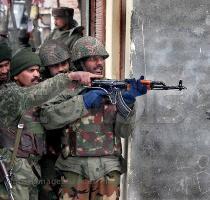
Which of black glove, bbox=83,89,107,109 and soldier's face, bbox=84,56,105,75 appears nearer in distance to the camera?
black glove, bbox=83,89,107,109

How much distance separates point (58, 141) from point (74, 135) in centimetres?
49

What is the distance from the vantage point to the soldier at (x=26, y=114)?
15.5ft

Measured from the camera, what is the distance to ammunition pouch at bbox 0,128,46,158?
4.81 metres

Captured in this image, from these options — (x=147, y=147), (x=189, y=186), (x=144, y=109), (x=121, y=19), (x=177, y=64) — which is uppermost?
(x=121, y=19)

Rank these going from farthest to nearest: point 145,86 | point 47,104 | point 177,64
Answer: point 177,64
point 47,104
point 145,86

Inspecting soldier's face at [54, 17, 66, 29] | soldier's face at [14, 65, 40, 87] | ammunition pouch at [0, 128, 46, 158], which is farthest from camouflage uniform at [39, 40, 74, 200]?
soldier's face at [54, 17, 66, 29]

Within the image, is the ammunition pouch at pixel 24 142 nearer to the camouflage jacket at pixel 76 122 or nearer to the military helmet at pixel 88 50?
the camouflage jacket at pixel 76 122

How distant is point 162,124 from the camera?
525cm

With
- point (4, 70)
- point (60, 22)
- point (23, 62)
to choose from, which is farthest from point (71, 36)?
point (23, 62)

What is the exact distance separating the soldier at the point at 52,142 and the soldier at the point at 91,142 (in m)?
0.36

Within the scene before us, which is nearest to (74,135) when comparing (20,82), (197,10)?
(20,82)

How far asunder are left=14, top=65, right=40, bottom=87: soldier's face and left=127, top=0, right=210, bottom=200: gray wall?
858 mm

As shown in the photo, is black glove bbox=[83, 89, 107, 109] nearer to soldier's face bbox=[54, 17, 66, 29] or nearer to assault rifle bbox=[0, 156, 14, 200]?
assault rifle bbox=[0, 156, 14, 200]

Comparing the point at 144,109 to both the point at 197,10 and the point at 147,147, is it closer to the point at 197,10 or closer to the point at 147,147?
the point at 147,147
